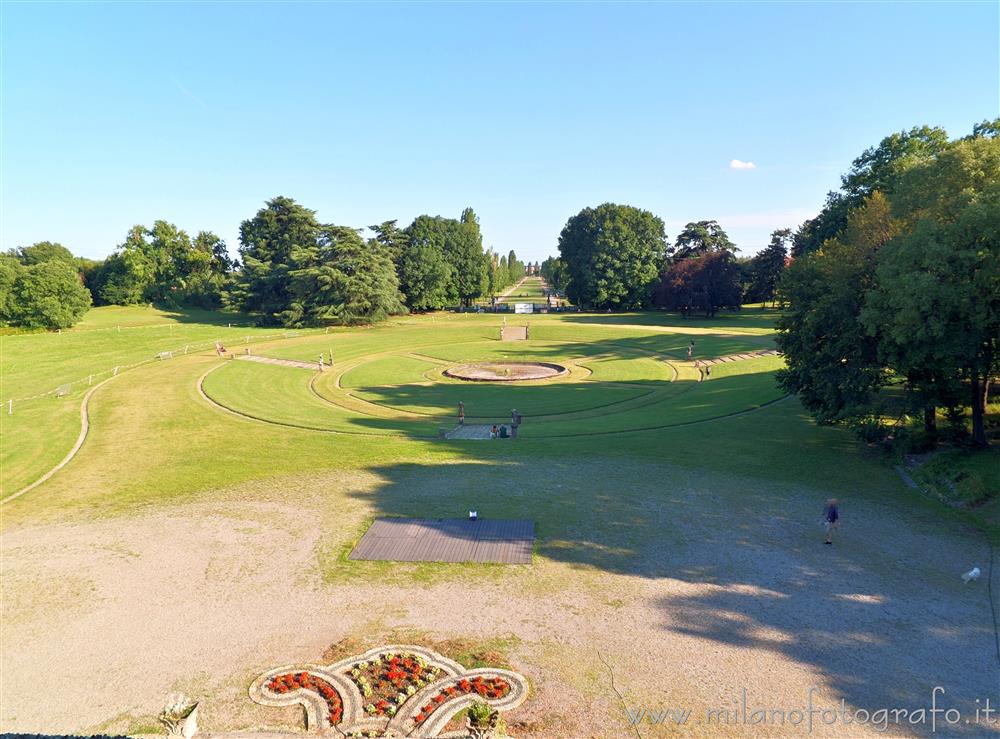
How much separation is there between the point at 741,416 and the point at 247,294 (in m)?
86.8

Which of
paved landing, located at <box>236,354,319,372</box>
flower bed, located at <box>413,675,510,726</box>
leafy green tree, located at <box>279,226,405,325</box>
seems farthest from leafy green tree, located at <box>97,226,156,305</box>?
flower bed, located at <box>413,675,510,726</box>

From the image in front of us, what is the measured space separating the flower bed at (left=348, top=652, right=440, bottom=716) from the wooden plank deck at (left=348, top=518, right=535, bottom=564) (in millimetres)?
4817

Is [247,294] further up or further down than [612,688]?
further up

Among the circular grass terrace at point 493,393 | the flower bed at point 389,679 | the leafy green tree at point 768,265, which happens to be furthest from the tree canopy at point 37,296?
the leafy green tree at point 768,265

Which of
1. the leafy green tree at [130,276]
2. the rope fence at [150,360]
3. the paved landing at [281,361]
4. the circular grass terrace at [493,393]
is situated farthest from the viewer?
the leafy green tree at [130,276]

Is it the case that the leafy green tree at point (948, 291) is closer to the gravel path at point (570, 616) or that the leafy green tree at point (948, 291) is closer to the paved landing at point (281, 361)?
the gravel path at point (570, 616)

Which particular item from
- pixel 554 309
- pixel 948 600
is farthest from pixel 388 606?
pixel 554 309

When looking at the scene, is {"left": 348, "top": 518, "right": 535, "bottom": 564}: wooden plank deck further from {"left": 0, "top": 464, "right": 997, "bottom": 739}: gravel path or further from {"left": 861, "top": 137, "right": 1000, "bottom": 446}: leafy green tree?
{"left": 861, "top": 137, "right": 1000, "bottom": 446}: leafy green tree

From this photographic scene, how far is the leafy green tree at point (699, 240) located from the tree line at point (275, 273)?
144 ft

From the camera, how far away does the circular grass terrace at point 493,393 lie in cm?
3675

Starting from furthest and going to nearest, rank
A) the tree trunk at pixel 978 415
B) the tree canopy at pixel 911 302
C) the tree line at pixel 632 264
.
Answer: the tree line at pixel 632 264, the tree trunk at pixel 978 415, the tree canopy at pixel 911 302

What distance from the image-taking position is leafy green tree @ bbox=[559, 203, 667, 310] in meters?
108

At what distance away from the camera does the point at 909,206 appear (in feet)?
92.1

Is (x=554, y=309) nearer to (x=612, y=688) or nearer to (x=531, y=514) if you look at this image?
(x=531, y=514)
